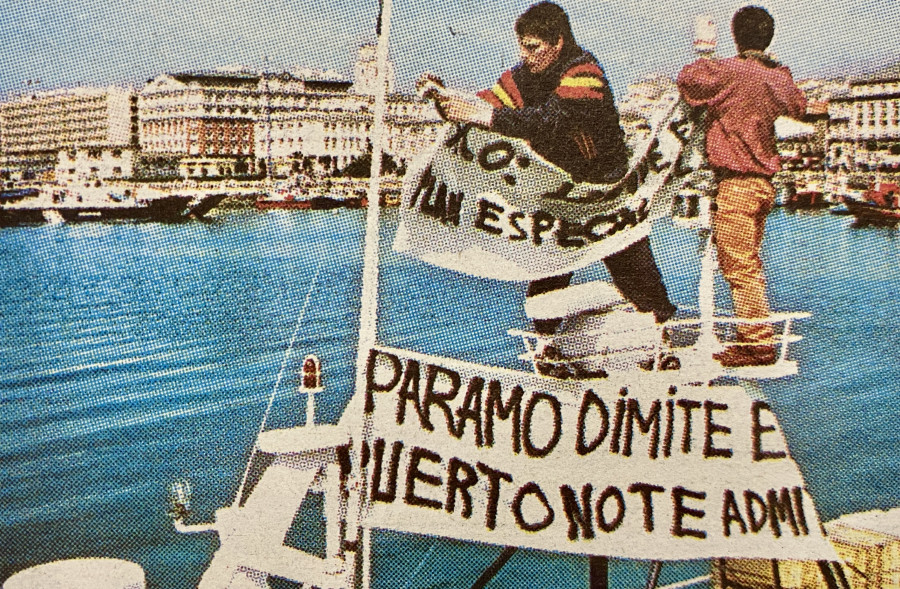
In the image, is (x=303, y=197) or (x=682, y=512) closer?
(x=682, y=512)

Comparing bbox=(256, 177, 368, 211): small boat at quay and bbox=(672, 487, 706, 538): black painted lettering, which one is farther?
bbox=(256, 177, 368, 211): small boat at quay

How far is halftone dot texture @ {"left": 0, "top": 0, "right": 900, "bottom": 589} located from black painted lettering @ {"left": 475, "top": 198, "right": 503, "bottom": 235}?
0.18 meters

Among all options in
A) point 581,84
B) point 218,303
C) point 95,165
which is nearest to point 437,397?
point 218,303

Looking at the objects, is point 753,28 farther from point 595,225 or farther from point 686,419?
point 686,419

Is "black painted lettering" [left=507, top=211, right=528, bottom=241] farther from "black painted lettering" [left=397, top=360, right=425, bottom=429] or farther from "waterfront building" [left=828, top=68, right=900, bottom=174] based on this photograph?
"waterfront building" [left=828, top=68, right=900, bottom=174]

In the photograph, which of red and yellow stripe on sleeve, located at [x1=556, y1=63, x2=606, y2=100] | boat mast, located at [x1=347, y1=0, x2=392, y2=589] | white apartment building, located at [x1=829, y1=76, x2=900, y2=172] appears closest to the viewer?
boat mast, located at [x1=347, y1=0, x2=392, y2=589]

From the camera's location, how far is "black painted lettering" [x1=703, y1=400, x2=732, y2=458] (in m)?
2.83

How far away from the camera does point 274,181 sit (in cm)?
303

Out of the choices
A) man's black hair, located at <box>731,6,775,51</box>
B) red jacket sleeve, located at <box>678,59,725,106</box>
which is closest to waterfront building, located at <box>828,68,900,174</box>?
man's black hair, located at <box>731,6,775,51</box>

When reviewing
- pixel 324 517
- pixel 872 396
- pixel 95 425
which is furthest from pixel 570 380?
pixel 95 425

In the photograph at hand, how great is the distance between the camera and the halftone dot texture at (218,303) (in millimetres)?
2857

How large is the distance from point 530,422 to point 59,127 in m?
1.72

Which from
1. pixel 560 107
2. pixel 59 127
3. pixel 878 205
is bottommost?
pixel 878 205

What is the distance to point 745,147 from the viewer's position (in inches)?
115
